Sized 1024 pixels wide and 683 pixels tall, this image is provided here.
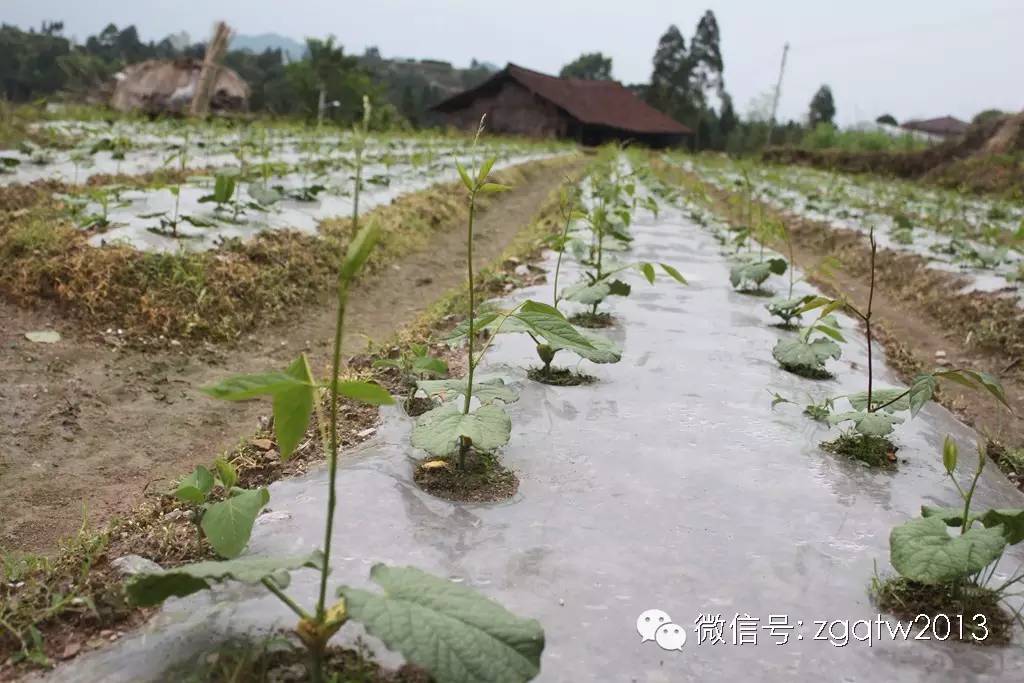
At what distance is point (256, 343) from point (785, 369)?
7.97 feet

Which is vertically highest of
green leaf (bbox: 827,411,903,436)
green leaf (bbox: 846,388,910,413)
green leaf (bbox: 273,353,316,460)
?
green leaf (bbox: 273,353,316,460)

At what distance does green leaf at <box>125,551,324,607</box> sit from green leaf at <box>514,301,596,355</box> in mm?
758

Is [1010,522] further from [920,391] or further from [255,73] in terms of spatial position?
[255,73]

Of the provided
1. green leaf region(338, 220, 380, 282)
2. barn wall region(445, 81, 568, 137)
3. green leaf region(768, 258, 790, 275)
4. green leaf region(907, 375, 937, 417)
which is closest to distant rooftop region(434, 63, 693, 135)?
barn wall region(445, 81, 568, 137)

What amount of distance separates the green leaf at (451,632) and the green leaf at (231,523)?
0.36m

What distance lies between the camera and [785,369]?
9.42 ft

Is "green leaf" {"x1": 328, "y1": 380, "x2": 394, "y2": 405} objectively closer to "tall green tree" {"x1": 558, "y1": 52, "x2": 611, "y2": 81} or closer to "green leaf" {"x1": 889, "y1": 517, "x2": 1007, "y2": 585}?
"green leaf" {"x1": 889, "y1": 517, "x2": 1007, "y2": 585}

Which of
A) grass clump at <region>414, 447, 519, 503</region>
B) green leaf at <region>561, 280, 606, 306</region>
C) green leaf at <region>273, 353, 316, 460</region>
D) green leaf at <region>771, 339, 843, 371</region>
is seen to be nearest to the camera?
green leaf at <region>273, 353, 316, 460</region>

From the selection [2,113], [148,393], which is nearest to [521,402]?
[148,393]

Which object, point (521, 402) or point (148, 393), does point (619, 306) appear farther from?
point (148, 393)

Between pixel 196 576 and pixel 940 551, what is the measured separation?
1229 millimetres

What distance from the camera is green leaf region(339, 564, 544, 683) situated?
981mm

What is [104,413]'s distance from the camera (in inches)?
110

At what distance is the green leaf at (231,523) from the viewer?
133 centimetres
